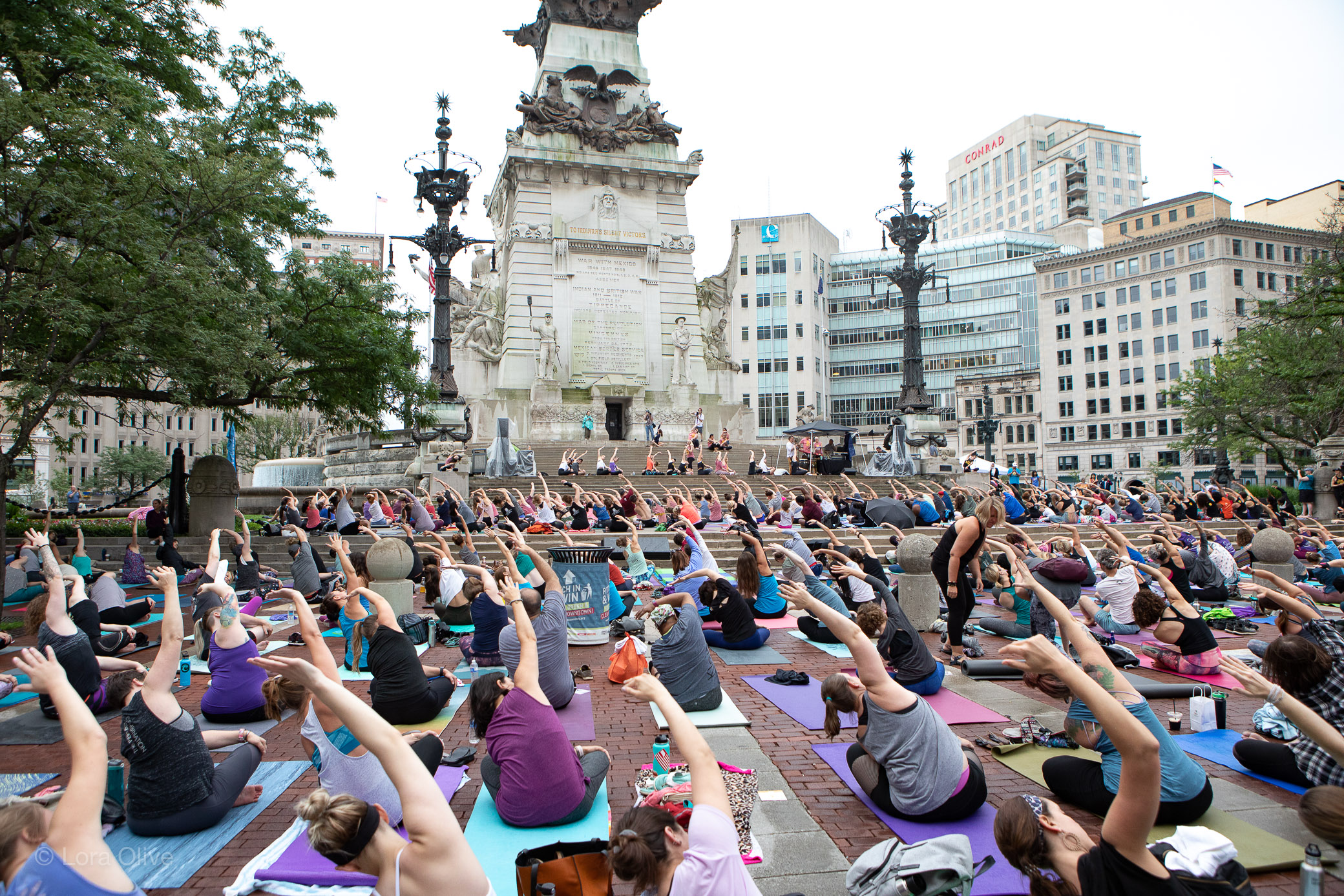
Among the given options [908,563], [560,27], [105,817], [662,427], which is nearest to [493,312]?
[662,427]

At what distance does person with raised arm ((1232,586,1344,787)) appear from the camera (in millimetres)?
5242

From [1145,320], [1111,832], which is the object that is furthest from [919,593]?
[1145,320]

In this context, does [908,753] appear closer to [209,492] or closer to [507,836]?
[507,836]

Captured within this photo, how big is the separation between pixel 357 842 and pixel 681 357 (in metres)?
38.7

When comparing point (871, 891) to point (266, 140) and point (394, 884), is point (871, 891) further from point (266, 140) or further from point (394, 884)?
point (266, 140)

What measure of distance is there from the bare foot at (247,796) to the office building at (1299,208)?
312 ft

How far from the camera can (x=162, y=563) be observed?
52.5 ft

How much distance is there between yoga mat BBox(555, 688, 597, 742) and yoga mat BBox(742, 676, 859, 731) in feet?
6.52

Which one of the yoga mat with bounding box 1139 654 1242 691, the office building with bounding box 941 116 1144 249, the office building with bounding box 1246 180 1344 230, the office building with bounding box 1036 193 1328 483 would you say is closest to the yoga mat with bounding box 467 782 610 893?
the yoga mat with bounding box 1139 654 1242 691

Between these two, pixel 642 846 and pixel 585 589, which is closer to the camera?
pixel 642 846

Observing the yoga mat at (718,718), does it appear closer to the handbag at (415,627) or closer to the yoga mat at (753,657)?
the yoga mat at (753,657)

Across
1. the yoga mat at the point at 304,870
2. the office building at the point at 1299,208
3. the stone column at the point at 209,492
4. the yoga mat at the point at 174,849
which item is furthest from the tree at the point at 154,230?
the office building at the point at 1299,208

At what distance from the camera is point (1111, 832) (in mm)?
3398

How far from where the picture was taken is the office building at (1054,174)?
117500 millimetres
